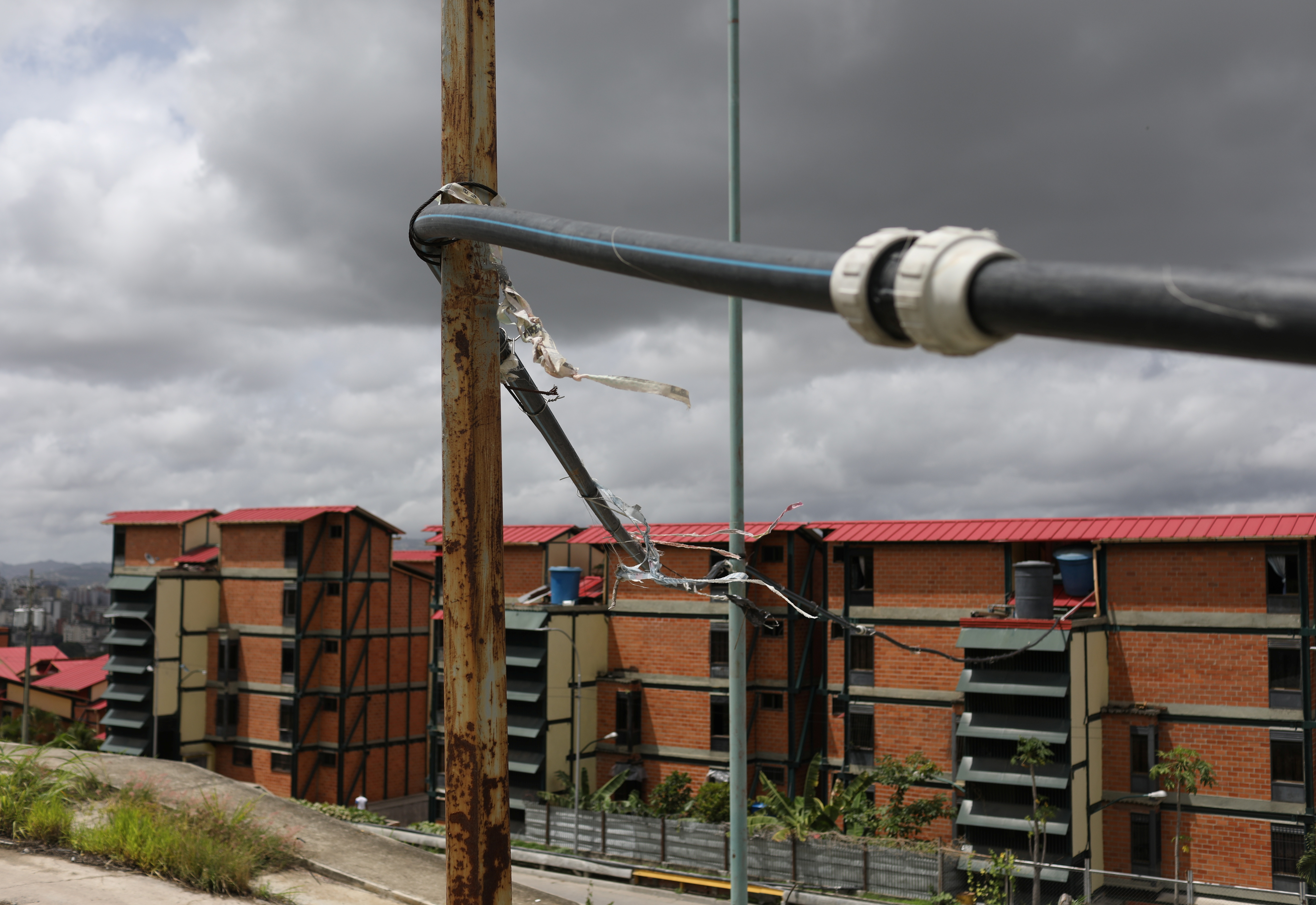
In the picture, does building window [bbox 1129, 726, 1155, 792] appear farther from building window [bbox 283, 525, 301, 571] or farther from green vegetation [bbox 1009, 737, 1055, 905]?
building window [bbox 283, 525, 301, 571]

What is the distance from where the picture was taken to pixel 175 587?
45.4m

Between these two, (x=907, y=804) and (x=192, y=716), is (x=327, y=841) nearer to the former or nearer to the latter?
(x=907, y=804)

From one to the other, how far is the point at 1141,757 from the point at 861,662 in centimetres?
862

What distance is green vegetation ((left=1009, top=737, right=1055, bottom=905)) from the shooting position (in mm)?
25500

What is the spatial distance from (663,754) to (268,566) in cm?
2008

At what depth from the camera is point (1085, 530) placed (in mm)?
31234

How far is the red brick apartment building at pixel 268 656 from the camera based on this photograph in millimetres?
44719

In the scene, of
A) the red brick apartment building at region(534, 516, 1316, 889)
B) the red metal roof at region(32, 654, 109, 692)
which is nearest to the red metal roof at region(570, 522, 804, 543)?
the red brick apartment building at region(534, 516, 1316, 889)

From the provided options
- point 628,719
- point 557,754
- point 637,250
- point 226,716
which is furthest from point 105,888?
point 226,716

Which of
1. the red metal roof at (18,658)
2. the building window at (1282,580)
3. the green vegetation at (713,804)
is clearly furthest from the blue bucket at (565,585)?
the red metal roof at (18,658)

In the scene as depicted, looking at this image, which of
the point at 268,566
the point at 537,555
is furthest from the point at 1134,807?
the point at 268,566

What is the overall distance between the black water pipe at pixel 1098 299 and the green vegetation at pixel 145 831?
35.5 ft

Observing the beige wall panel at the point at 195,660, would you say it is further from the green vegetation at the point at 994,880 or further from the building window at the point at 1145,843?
the building window at the point at 1145,843

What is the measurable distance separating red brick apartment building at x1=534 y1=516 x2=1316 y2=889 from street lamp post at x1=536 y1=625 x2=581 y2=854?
4949mm
